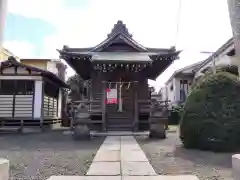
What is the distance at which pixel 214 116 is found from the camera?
829 centimetres

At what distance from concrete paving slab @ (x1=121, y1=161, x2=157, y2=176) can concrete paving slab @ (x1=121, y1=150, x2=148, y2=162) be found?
1.37ft

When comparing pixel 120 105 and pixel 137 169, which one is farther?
pixel 120 105

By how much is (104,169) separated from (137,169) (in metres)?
0.71

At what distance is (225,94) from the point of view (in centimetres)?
843

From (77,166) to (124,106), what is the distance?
9.46 metres

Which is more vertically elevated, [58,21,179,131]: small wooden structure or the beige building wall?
the beige building wall

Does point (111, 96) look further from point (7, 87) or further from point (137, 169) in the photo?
point (137, 169)

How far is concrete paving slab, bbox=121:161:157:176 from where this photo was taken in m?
5.61

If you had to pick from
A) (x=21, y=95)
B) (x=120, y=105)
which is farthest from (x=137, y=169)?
(x=21, y=95)

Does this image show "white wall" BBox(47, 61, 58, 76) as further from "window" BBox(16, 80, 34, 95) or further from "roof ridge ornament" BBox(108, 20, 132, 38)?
"roof ridge ornament" BBox(108, 20, 132, 38)

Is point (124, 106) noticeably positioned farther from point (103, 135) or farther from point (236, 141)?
point (236, 141)

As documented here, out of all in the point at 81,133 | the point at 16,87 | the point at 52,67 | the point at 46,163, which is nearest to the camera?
the point at 46,163

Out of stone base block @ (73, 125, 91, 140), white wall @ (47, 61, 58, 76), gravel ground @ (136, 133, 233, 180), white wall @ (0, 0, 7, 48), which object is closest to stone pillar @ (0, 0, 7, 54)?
white wall @ (0, 0, 7, 48)

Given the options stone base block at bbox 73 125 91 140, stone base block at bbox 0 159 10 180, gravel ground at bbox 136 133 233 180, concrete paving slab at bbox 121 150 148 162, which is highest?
stone base block at bbox 0 159 10 180
